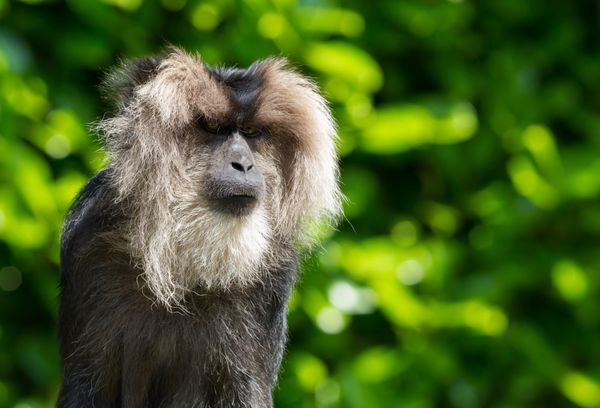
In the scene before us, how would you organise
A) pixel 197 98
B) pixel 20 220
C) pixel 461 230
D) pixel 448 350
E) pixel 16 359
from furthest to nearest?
pixel 461 230 → pixel 448 350 → pixel 16 359 → pixel 20 220 → pixel 197 98

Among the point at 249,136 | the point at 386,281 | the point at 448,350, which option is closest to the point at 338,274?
the point at 386,281

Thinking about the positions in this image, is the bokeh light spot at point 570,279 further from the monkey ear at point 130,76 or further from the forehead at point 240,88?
the monkey ear at point 130,76

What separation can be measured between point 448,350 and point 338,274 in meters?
0.81

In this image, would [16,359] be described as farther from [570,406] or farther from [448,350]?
[570,406]

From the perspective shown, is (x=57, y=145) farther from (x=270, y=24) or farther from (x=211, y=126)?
(x=211, y=126)

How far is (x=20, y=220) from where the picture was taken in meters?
5.59

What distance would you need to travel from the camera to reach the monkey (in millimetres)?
3949

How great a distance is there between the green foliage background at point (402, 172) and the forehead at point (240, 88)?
148cm

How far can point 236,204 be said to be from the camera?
13.0 feet

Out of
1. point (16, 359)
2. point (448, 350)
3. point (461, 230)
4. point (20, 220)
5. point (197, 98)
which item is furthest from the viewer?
point (461, 230)

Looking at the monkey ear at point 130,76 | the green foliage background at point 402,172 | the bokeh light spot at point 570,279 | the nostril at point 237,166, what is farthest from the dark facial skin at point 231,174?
the bokeh light spot at point 570,279

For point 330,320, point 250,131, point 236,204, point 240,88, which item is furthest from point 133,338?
point 330,320

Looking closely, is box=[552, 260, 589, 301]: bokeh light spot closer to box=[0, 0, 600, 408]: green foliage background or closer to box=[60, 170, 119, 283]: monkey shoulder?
box=[0, 0, 600, 408]: green foliage background

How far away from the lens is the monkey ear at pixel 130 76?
4.01 metres
